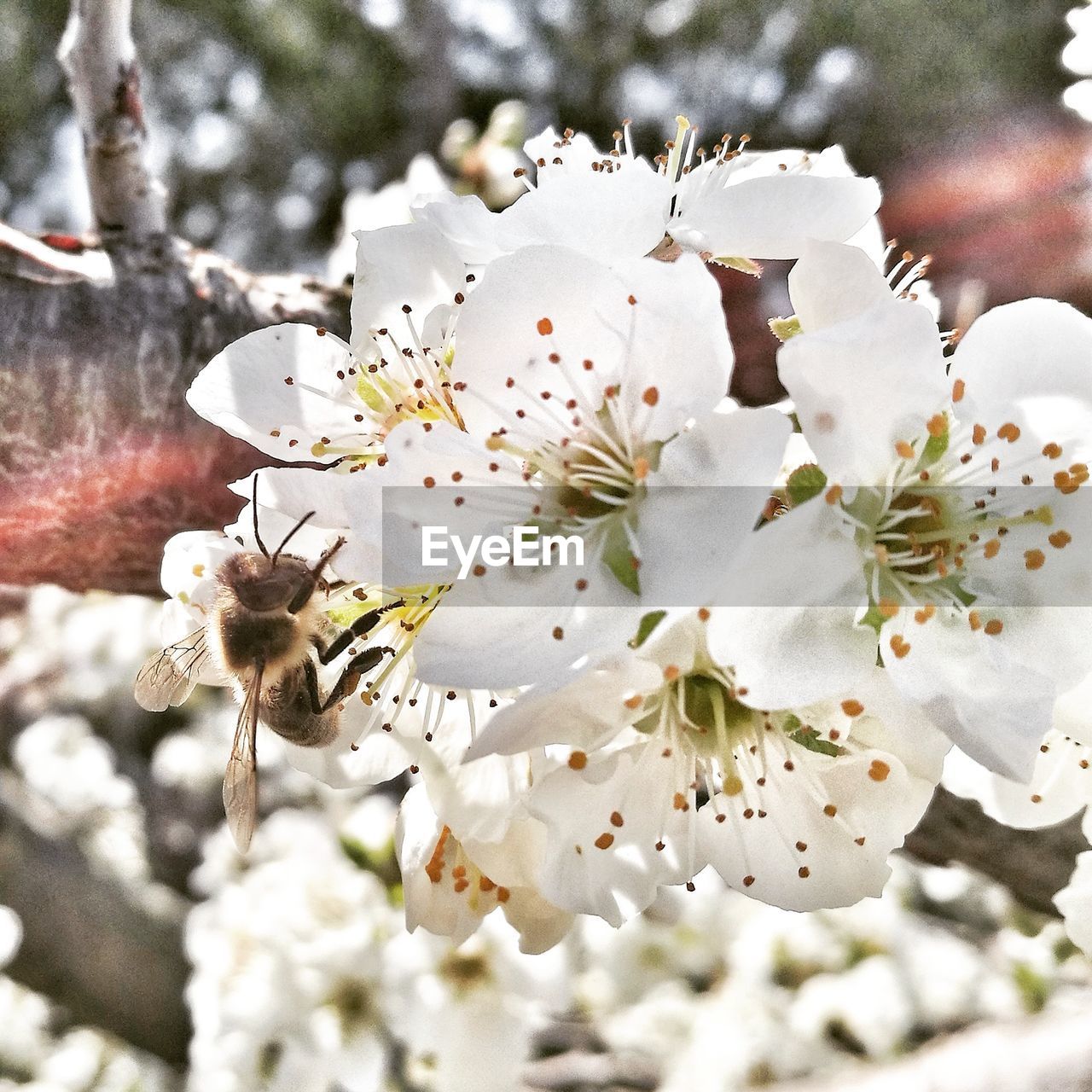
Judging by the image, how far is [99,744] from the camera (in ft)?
7.68

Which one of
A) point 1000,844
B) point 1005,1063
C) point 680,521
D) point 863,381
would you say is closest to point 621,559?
point 680,521

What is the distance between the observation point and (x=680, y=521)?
0.51 metres

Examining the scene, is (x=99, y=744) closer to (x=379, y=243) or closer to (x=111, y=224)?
(x=111, y=224)

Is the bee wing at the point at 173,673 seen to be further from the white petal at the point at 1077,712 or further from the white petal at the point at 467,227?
the white petal at the point at 1077,712

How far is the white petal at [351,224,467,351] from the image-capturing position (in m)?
0.64

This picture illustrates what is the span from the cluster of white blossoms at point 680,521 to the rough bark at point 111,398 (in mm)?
232

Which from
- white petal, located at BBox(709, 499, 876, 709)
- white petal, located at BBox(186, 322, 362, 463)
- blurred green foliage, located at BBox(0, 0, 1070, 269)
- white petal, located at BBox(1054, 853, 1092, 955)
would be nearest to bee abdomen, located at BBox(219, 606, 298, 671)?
white petal, located at BBox(186, 322, 362, 463)

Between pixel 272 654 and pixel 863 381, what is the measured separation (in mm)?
434

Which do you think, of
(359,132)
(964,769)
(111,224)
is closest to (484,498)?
(964,769)

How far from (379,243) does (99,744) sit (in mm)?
2016

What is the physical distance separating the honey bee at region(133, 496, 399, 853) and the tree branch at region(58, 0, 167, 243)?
427mm

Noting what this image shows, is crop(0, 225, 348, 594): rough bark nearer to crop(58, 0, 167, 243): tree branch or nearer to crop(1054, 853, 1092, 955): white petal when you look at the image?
crop(58, 0, 167, 243): tree branch

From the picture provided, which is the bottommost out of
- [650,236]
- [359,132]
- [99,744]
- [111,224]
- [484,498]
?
[99,744]

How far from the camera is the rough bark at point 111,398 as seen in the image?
0.83 metres
